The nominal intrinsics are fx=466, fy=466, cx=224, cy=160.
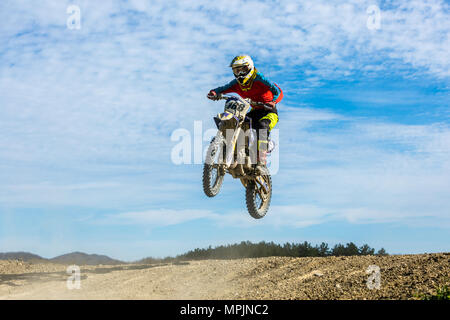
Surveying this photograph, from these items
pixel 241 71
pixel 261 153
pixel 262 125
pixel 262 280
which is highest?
pixel 241 71

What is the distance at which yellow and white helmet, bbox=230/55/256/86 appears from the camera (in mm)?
11862

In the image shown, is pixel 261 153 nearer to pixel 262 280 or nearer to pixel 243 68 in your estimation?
pixel 243 68

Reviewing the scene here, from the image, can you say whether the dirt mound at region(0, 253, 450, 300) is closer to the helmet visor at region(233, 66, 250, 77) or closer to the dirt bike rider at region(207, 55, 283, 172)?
the dirt bike rider at region(207, 55, 283, 172)

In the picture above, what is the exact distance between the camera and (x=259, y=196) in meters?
13.9

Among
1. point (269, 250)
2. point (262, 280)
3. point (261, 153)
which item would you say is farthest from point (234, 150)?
point (269, 250)

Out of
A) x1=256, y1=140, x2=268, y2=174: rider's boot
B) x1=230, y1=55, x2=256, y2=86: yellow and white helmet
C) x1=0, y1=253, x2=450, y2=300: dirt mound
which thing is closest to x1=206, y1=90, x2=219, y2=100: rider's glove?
x1=230, y1=55, x2=256, y2=86: yellow and white helmet

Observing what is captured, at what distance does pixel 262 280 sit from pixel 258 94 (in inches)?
197

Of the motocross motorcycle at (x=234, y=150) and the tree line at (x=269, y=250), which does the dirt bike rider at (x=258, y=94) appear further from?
the tree line at (x=269, y=250)

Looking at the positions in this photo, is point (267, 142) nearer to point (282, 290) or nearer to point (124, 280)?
point (282, 290)

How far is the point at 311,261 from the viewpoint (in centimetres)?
1370

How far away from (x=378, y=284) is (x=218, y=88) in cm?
648

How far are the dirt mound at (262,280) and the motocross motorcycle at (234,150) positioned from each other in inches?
82.9

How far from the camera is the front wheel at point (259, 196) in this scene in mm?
13242
